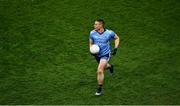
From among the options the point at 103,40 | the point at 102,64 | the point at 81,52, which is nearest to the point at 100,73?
the point at 102,64

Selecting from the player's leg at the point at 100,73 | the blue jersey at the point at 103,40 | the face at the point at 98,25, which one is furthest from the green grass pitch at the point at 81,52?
the face at the point at 98,25

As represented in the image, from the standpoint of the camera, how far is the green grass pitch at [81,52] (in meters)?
10.9

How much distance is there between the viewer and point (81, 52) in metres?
13.5

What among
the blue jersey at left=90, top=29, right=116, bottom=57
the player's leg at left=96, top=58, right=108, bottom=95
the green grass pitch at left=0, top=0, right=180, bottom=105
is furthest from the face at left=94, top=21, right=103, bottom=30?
the green grass pitch at left=0, top=0, right=180, bottom=105

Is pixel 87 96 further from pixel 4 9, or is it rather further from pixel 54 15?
pixel 4 9

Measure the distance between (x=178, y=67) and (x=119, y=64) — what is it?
179 cm

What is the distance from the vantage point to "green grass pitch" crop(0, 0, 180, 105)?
10867 mm

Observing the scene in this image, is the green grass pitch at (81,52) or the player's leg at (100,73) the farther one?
the green grass pitch at (81,52)

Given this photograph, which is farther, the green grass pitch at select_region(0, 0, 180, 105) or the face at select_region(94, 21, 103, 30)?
the green grass pitch at select_region(0, 0, 180, 105)

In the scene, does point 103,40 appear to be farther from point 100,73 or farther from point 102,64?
point 100,73

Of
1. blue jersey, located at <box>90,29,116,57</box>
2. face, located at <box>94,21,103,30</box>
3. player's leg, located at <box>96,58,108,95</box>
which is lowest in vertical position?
player's leg, located at <box>96,58,108,95</box>

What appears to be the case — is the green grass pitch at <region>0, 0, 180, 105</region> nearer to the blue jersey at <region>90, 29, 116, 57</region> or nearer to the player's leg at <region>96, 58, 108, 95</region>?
the player's leg at <region>96, 58, 108, 95</region>

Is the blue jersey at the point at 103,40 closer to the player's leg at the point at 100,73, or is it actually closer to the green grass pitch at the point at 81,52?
the player's leg at the point at 100,73

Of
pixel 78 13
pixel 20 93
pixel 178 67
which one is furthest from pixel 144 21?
pixel 20 93
